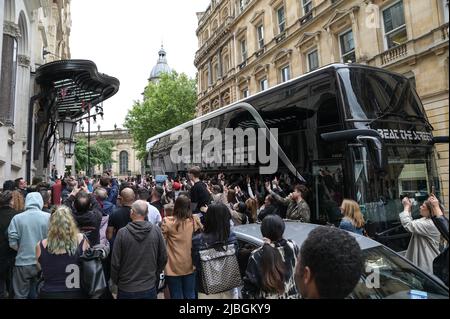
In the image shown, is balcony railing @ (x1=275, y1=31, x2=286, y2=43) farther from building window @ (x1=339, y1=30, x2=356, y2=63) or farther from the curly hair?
the curly hair

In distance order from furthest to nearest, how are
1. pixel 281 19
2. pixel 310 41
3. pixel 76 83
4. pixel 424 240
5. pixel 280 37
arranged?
pixel 281 19, pixel 280 37, pixel 310 41, pixel 76 83, pixel 424 240

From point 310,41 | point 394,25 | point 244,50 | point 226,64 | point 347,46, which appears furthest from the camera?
point 226,64

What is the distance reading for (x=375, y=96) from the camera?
6.29 metres

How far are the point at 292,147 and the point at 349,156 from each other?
5.29ft

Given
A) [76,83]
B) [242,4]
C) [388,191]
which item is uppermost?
[242,4]

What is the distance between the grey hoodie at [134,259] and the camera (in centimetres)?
319

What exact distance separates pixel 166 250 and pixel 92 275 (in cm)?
76

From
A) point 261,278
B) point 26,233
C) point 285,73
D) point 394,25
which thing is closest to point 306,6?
point 285,73

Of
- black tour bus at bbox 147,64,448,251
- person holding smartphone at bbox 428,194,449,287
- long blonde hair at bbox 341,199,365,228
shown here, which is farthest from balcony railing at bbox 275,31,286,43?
person holding smartphone at bbox 428,194,449,287

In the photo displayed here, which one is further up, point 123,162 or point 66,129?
point 123,162

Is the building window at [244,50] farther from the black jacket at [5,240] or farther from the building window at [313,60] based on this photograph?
the black jacket at [5,240]

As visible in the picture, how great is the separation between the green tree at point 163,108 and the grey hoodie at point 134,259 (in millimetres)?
31558

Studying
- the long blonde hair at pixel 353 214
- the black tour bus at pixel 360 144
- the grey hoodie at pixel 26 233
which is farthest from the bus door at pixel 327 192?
the grey hoodie at pixel 26 233

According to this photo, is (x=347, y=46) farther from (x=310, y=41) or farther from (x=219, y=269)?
(x=219, y=269)
